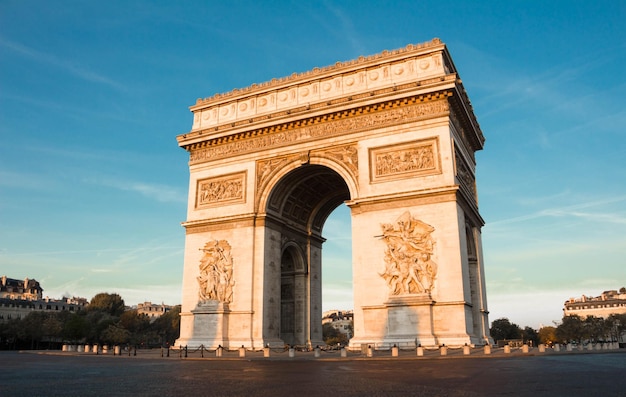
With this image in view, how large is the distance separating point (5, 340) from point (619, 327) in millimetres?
84478

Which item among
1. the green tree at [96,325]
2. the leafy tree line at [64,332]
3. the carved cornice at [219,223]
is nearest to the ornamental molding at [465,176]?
the carved cornice at [219,223]

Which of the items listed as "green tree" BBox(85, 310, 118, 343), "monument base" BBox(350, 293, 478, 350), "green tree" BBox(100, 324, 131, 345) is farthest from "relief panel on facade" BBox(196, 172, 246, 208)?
"green tree" BBox(85, 310, 118, 343)

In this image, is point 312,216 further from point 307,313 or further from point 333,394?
point 333,394

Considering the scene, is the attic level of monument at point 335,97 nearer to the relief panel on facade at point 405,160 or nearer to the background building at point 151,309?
the relief panel on facade at point 405,160

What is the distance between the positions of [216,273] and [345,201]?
25.1 feet

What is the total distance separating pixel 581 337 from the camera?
7238 cm

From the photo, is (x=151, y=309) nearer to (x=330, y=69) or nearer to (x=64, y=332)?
(x=64, y=332)

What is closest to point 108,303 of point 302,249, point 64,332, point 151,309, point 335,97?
point 64,332

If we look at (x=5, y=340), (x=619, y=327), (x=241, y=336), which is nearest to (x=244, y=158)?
(x=241, y=336)

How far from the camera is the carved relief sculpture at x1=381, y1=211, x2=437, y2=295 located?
21562mm

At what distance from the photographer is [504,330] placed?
7419 cm

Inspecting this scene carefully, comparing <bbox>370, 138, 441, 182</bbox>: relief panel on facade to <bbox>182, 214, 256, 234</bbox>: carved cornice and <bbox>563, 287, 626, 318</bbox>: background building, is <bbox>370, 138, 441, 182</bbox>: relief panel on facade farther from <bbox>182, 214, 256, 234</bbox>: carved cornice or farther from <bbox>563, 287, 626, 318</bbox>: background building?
<bbox>563, 287, 626, 318</bbox>: background building

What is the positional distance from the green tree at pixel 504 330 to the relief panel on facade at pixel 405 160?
57.3m

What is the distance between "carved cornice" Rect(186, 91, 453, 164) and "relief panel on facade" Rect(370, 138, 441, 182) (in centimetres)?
123
